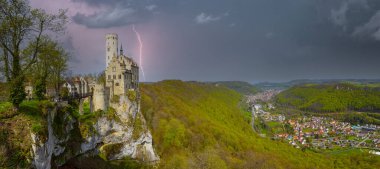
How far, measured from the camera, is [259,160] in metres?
70.4

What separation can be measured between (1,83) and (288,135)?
478 ft

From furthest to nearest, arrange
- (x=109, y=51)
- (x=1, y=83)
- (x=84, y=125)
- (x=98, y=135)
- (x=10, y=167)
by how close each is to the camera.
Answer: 1. (x=109, y=51)
2. (x=98, y=135)
3. (x=84, y=125)
4. (x=1, y=83)
5. (x=10, y=167)

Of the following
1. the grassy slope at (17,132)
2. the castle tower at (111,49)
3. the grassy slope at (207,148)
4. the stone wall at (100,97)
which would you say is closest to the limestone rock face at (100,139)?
the grassy slope at (17,132)

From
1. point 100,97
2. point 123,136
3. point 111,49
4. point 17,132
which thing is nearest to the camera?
point 17,132

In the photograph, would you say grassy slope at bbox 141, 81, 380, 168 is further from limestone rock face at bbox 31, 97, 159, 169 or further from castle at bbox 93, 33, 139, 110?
castle at bbox 93, 33, 139, 110

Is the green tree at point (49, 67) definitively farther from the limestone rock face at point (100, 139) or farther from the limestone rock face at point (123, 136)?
the limestone rock face at point (123, 136)

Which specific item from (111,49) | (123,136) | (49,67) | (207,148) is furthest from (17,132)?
(207,148)

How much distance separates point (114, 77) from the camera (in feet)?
169

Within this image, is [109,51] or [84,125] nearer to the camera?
[84,125]

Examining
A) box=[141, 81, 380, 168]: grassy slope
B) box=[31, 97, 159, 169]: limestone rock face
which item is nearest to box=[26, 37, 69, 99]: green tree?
box=[31, 97, 159, 169]: limestone rock face

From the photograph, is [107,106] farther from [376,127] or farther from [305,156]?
[376,127]

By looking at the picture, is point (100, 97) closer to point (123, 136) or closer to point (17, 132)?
point (123, 136)

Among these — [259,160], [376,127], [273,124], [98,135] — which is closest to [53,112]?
[98,135]

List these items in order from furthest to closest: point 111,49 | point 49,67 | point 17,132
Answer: point 111,49
point 49,67
point 17,132
